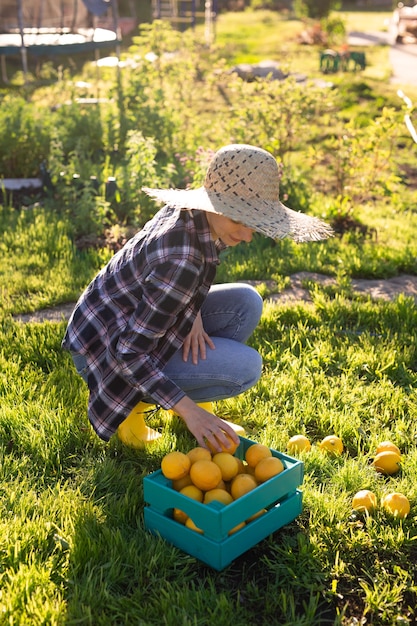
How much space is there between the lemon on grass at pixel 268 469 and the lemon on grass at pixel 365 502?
318mm

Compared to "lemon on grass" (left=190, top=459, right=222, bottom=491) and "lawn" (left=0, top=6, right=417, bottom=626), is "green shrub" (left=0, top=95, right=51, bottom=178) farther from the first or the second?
"lemon on grass" (left=190, top=459, right=222, bottom=491)

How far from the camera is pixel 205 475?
254 centimetres

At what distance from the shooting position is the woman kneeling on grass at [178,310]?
2.62 metres

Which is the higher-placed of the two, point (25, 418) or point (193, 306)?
point (193, 306)

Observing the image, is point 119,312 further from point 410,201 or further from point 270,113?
point 410,201

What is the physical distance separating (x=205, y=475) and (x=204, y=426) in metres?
0.16

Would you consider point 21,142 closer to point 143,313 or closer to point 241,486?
point 143,313

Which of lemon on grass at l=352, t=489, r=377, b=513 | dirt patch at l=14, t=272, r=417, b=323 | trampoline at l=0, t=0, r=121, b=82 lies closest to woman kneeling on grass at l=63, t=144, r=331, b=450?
lemon on grass at l=352, t=489, r=377, b=513

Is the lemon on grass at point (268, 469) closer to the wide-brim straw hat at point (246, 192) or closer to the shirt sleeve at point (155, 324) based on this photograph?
the shirt sleeve at point (155, 324)

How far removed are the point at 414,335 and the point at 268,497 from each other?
6.22ft

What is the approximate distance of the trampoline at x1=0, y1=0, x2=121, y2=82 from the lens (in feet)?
28.1

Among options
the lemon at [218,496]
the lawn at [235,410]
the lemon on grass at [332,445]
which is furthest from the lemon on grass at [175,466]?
the lemon on grass at [332,445]

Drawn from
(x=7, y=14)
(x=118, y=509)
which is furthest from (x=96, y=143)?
(x=7, y=14)

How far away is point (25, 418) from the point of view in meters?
3.21
